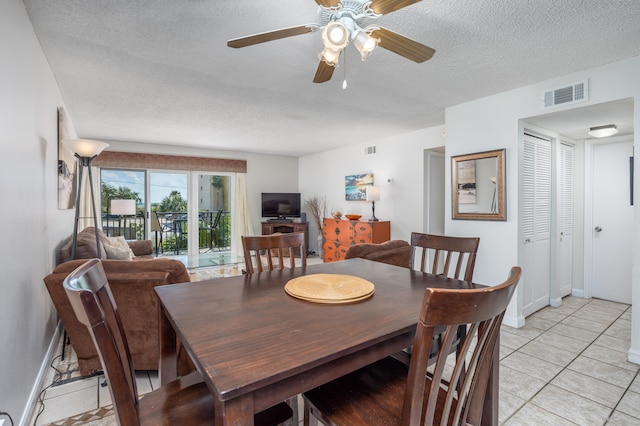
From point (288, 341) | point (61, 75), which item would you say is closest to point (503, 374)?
point (288, 341)

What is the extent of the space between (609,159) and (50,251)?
19.5 feet

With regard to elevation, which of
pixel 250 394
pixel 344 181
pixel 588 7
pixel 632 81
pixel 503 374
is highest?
pixel 588 7

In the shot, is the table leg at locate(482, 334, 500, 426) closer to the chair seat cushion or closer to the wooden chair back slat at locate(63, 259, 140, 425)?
the chair seat cushion

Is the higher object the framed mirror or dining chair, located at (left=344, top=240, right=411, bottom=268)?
the framed mirror

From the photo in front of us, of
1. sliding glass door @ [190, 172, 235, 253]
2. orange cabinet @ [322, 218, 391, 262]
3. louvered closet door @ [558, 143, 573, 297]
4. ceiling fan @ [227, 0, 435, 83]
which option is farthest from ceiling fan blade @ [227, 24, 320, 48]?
sliding glass door @ [190, 172, 235, 253]

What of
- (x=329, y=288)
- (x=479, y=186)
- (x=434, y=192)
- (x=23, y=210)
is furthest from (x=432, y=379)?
(x=434, y=192)

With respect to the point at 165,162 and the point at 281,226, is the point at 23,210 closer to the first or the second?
the point at 165,162

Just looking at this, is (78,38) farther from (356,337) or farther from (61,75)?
(356,337)

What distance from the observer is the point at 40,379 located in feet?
6.52

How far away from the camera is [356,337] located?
0.94 m

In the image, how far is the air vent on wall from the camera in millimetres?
2598

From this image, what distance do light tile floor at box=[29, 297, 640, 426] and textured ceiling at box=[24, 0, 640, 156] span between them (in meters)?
2.36

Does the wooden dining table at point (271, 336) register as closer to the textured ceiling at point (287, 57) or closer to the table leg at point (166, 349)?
the table leg at point (166, 349)

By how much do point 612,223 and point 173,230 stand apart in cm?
703
